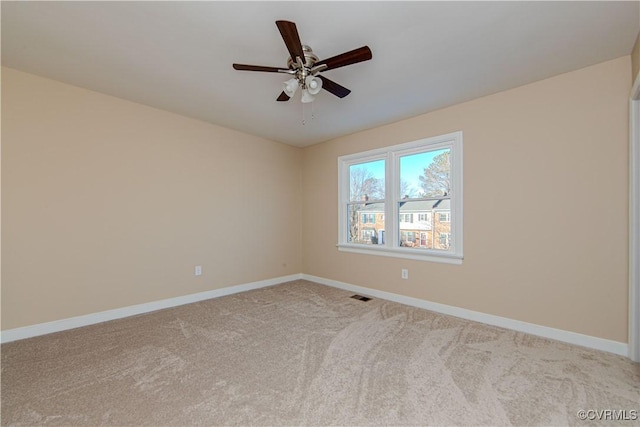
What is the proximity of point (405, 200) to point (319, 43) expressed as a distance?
2.30m

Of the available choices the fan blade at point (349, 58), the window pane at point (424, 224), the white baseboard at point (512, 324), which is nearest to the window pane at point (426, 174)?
the window pane at point (424, 224)

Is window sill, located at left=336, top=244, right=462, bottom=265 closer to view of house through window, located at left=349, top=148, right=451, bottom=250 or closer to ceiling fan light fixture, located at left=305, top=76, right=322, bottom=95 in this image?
view of house through window, located at left=349, top=148, right=451, bottom=250

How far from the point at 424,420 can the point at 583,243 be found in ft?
7.09

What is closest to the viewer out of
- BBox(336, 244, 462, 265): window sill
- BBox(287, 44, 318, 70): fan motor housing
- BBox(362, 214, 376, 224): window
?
BBox(287, 44, 318, 70): fan motor housing

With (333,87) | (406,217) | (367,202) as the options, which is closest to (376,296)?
(406,217)

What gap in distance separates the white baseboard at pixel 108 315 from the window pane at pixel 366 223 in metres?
1.83

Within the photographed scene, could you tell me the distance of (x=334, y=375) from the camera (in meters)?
1.94

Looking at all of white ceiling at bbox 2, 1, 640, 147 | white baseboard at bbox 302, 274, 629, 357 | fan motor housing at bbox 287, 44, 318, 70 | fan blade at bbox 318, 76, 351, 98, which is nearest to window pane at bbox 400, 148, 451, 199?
white ceiling at bbox 2, 1, 640, 147

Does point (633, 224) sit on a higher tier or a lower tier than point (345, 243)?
higher

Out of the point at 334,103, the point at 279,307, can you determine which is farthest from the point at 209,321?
the point at 334,103

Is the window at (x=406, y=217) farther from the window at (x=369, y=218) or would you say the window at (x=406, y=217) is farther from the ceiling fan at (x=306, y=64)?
the ceiling fan at (x=306, y=64)

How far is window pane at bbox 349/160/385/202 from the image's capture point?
401 cm

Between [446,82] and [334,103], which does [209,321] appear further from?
[446,82]

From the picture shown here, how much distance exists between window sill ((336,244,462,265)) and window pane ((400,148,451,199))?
74 centimetres
